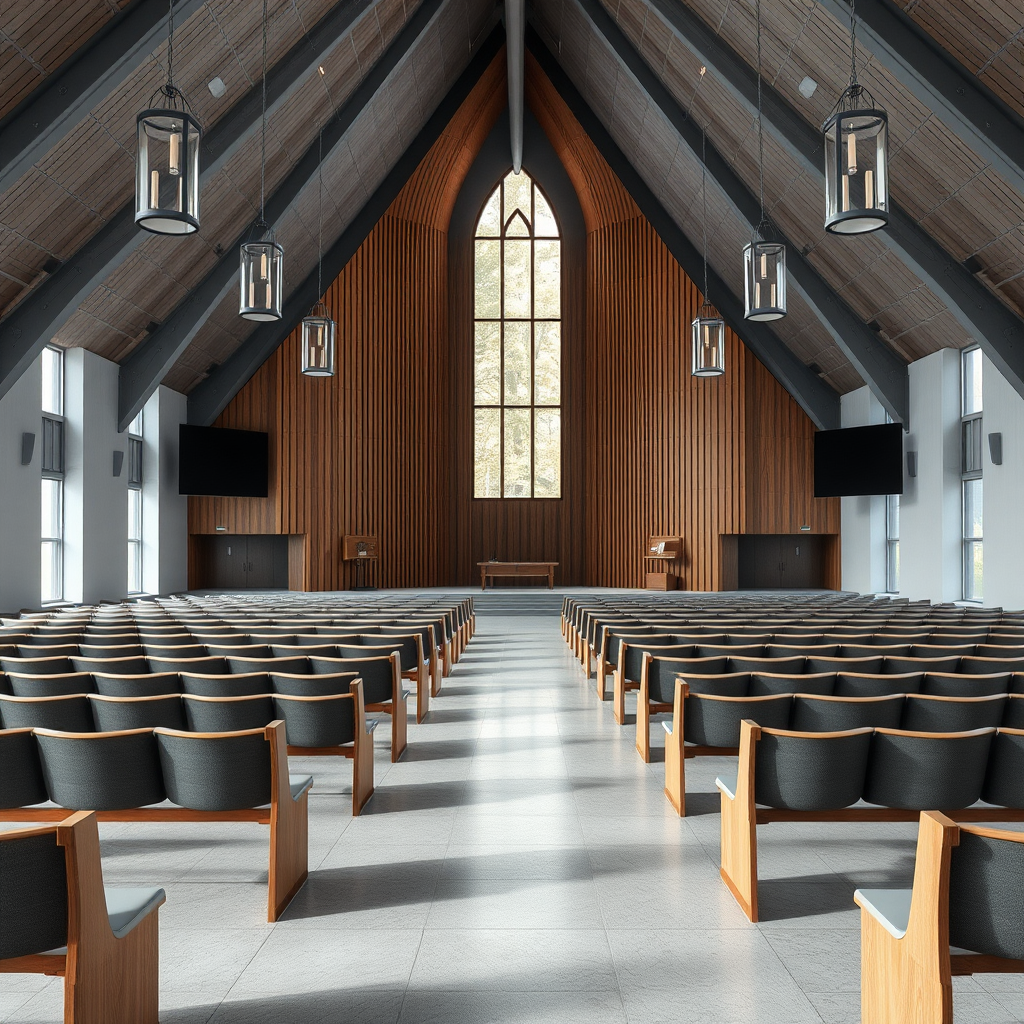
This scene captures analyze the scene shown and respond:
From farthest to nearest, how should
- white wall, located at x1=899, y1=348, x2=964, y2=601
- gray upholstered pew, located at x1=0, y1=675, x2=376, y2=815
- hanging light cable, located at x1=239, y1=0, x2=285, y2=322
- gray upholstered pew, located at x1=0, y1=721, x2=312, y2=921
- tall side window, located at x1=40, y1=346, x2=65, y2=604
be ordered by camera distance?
white wall, located at x1=899, y1=348, x2=964, y2=601
tall side window, located at x1=40, y1=346, x2=65, y2=604
hanging light cable, located at x1=239, y1=0, x2=285, y2=322
gray upholstered pew, located at x1=0, y1=675, x2=376, y2=815
gray upholstered pew, located at x1=0, y1=721, x2=312, y2=921

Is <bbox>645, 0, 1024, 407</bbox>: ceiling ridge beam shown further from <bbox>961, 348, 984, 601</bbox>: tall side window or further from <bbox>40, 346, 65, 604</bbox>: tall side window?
<bbox>40, 346, 65, 604</bbox>: tall side window

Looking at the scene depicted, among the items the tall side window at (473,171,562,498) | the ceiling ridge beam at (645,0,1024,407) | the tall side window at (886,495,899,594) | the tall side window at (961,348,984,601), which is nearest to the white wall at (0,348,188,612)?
the tall side window at (473,171,562,498)

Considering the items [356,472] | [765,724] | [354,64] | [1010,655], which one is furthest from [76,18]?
[356,472]

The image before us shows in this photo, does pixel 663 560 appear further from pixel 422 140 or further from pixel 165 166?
pixel 165 166

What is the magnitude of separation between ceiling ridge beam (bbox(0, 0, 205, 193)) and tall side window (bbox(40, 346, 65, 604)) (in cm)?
509

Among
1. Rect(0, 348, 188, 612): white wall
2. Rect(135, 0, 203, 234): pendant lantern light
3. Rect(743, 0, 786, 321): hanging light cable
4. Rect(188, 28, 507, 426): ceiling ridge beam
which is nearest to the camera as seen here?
Rect(135, 0, 203, 234): pendant lantern light

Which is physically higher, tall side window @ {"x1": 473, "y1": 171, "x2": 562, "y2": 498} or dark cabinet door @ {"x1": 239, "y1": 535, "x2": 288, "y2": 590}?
tall side window @ {"x1": 473, "y1": 171, "x2": 562, "y2": 498}

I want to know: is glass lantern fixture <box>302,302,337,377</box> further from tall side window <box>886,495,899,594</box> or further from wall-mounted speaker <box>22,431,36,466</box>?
tall side window <box>886,495,899,594</box>

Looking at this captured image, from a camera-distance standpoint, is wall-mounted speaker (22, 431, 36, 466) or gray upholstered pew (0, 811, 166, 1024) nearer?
gray upholstered pew (0, 811, 166, 1024)

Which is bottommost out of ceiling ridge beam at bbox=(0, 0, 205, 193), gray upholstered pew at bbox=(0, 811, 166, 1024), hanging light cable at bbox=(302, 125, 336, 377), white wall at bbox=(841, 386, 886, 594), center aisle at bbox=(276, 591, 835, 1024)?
center aisle at bbox=(276, 591, 835, 1024)

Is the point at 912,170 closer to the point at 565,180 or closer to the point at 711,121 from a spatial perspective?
the point at 711,121

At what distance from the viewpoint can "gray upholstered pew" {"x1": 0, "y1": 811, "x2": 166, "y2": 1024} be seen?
1797 mm

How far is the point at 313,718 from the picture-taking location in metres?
3.91

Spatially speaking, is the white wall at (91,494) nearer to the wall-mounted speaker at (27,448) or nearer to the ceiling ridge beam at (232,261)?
the wall-mounted speaker at (27,448)
